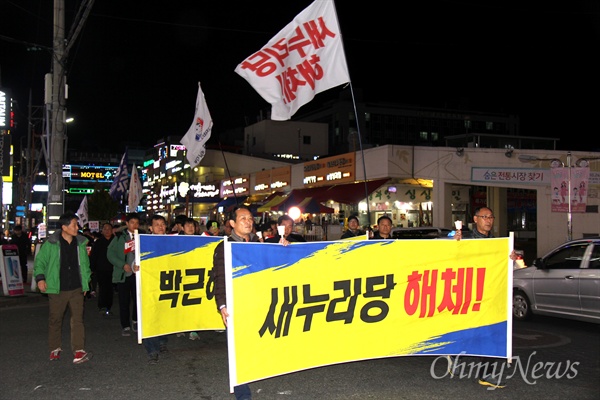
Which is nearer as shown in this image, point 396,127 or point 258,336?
point 258,336

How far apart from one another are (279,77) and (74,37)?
7606mm

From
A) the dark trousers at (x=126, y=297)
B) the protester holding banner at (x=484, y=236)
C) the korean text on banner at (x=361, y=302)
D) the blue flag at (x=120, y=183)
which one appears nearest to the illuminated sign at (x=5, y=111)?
the blue flag at (x=120, y=183)

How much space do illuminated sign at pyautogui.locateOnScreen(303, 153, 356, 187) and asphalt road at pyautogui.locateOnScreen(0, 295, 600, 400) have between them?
19.2m

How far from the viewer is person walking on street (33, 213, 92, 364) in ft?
23.9

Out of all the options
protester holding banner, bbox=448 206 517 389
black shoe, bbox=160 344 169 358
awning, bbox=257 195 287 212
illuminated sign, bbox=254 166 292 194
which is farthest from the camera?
illuminated sign, bbox=254 166 292 194

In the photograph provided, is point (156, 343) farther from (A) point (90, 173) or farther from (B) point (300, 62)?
(A) point (90, 173)

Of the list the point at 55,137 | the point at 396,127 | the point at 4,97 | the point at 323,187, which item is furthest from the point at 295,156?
the point at 55,137

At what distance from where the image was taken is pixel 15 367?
7102mm

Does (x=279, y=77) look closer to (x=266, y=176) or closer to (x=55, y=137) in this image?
(x=55, y=137)

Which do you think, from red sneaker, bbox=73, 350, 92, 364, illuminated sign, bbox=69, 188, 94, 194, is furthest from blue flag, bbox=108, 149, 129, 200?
illuminated sign, bbox=69, 188, 94, 194

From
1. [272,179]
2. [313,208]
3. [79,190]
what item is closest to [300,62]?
[313,208]

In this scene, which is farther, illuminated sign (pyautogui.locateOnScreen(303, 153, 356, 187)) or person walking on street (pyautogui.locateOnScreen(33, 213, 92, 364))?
illuminated sign (pyautogui.locateOnScreen(303, 153, 356, 187))

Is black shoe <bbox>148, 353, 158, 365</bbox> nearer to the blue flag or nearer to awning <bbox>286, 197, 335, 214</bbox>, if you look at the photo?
the blue flag

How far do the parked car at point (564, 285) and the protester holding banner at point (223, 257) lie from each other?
247 inches
